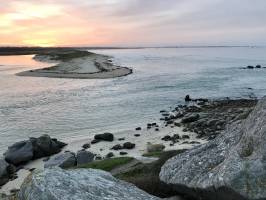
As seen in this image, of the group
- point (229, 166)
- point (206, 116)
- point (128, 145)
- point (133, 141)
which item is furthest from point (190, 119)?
point (229, 166)

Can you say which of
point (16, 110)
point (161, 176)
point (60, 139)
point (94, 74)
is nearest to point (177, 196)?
point (161, 176)

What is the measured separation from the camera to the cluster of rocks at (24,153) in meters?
26.8

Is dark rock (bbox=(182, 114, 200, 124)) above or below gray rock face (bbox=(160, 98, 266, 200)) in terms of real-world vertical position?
below

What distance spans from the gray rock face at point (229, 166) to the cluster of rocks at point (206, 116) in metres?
20.7

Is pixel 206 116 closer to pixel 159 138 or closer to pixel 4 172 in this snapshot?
pixel 159 138

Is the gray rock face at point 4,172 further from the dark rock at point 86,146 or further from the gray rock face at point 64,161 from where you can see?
the dark rock at point 86,146

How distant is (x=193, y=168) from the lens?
9.92 m

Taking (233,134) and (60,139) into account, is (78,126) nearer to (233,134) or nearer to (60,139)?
(60,139)

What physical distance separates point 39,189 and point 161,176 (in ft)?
12.6

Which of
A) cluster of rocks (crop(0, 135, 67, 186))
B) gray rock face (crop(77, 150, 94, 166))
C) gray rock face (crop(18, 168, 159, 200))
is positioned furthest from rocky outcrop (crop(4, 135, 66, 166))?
gray rock face (crop(18, 168, 159, 200))

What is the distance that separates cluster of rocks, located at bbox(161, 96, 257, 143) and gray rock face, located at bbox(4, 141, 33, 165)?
10.5 meters

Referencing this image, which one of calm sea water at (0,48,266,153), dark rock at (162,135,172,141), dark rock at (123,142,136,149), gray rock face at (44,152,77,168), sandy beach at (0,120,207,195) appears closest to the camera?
gray rock face at (44,152,77,168)

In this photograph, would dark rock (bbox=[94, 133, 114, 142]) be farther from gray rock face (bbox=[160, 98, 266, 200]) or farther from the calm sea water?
gray rock face (bbox=[160, 98, 266, 200])

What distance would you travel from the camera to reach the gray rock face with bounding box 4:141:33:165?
29222mm
